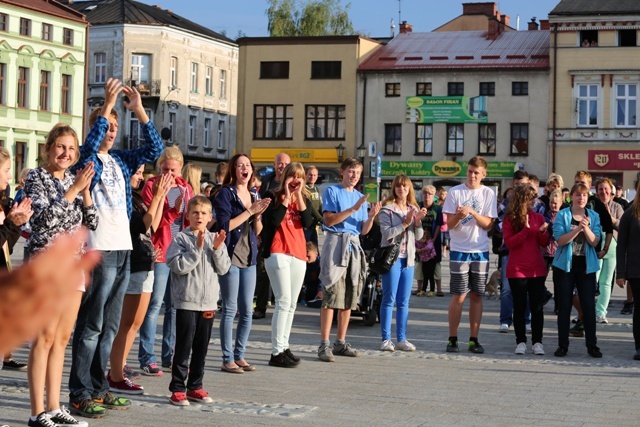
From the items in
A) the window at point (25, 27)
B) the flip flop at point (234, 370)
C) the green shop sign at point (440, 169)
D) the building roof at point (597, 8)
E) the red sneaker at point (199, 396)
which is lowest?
the flip flop at point (234, 370)

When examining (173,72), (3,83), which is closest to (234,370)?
(3,83)

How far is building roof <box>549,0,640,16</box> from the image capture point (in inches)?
2135

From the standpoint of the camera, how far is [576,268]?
11.4 m

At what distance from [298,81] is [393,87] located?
208 inches

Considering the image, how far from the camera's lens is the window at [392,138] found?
58.0 metres

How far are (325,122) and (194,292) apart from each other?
5194 cm

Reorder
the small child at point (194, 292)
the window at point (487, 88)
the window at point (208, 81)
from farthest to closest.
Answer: the window at point (208, 81), the window at point (487, 88), the small child at point (194, 292)

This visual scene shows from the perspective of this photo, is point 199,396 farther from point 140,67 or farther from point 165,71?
point 140,67

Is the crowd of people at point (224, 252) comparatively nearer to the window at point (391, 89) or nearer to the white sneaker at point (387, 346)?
the white sneaker at point (387, 346)

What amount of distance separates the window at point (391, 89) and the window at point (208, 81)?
713 inches

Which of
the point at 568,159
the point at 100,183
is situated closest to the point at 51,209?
the point at 100,183

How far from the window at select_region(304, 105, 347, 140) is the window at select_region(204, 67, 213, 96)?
14.6m

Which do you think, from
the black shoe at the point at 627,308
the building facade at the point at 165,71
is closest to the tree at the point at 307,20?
the building facade at the point at 165,71

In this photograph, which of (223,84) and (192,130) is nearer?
(192,130)
